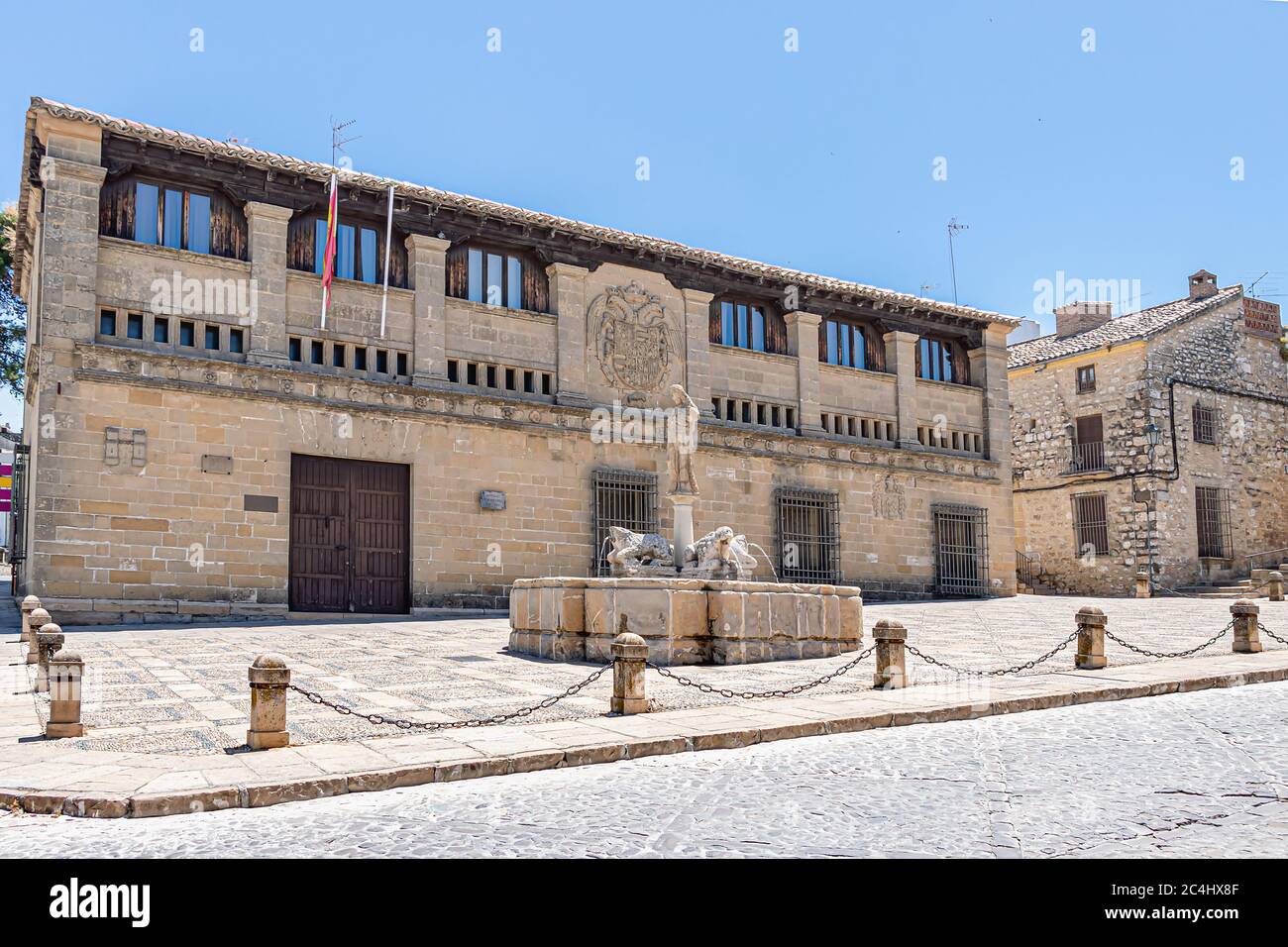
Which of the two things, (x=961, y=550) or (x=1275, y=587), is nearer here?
(x=1275, y=587)

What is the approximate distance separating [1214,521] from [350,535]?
25967 mm

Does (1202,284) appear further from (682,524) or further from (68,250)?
(68,250)

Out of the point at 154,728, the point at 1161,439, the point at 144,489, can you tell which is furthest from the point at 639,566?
the point at 1161,439

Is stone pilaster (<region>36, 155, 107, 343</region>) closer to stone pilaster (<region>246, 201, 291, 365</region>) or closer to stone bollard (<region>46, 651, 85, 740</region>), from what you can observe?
stone pilaster (<region>246, 201, 291, 365</region>)

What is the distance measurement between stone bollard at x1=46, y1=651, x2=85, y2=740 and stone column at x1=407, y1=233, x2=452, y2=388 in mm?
13652

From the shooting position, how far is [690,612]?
11570 mm

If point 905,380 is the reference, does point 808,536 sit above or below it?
below

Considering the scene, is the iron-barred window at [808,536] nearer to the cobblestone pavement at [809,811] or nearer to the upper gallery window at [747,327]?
the upper gallery window at [747,327]

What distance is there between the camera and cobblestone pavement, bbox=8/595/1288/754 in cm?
777

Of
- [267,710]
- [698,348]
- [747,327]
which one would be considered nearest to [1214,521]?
[747,327]

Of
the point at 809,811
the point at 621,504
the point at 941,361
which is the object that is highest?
the point at 941,361

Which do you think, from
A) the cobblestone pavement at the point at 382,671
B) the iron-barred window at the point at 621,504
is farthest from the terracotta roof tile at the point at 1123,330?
the cobblestone pavement at the point at 382,671
